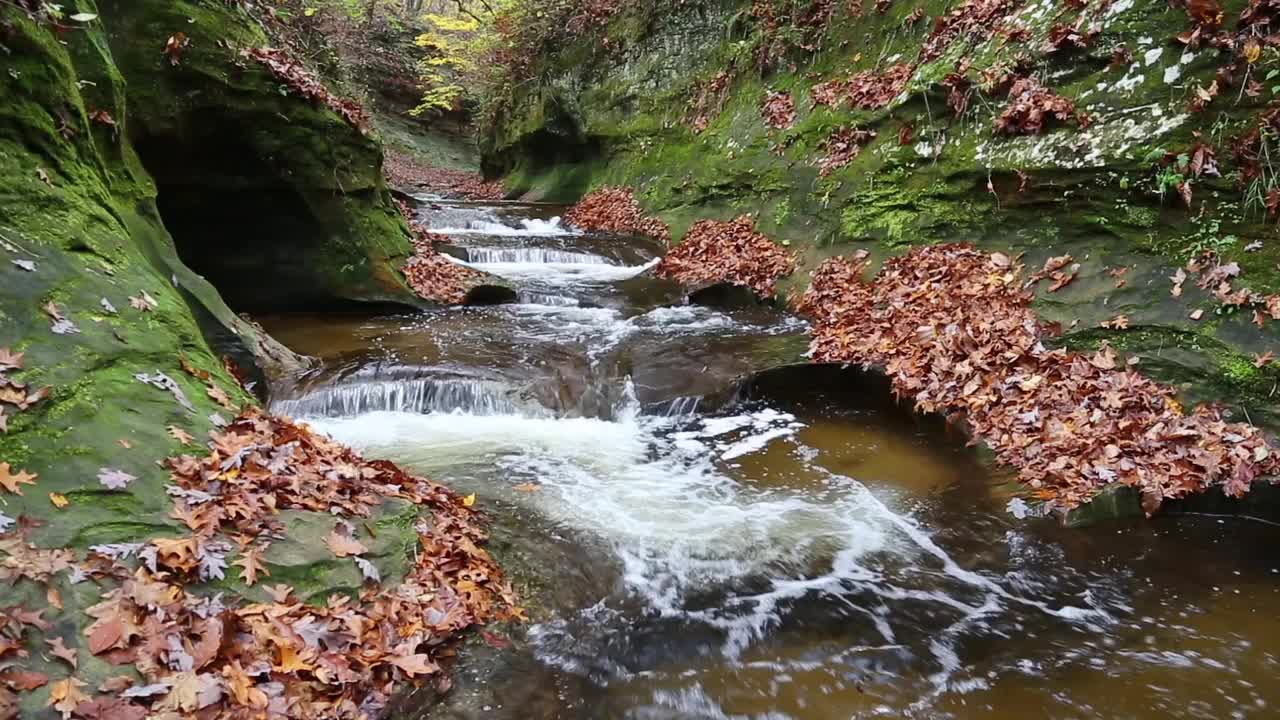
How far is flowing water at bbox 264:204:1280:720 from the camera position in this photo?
11.4 feet

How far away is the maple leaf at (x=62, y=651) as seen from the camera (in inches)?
96.2

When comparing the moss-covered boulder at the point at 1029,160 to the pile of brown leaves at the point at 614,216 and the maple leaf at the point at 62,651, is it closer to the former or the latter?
the pile of brown leaves at the point at 614,216

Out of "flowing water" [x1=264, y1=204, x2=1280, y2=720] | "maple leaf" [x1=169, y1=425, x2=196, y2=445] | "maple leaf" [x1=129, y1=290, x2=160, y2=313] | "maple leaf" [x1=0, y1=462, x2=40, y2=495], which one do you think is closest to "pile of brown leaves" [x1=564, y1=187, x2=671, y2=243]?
"flowing water" [x1=264, y1=204, x2=1280, y2=720]

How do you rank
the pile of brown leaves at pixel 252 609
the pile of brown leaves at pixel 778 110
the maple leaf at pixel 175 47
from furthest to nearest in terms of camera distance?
the pile of brown leaves at pixel 778 110 → the maple leaf at pixel 175 47 → the pile of brown leaves at pixel 252 609

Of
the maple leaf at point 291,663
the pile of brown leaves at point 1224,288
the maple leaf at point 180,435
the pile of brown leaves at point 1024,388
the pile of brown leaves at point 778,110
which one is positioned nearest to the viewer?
the maple leaf at point 291,663

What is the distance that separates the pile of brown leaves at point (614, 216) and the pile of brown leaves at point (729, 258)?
136 centimetres

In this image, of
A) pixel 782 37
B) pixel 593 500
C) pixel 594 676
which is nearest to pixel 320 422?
pixel 593 500

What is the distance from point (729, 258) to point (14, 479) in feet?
31.1

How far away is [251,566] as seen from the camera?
3154 millimetres

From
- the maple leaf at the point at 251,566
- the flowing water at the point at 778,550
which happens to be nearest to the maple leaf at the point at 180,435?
the maple leaf at the point at 251,566

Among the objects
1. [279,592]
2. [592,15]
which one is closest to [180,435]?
[279,592]

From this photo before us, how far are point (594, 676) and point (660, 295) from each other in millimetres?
7608

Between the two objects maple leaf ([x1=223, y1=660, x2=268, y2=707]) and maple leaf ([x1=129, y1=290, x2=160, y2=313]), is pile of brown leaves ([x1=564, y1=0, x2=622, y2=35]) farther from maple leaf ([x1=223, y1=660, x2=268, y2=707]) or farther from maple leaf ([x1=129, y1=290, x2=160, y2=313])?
maple leaf ([x1=223, y1=660, x2=268, y2=707])

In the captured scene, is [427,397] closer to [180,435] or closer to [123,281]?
[123,281]
